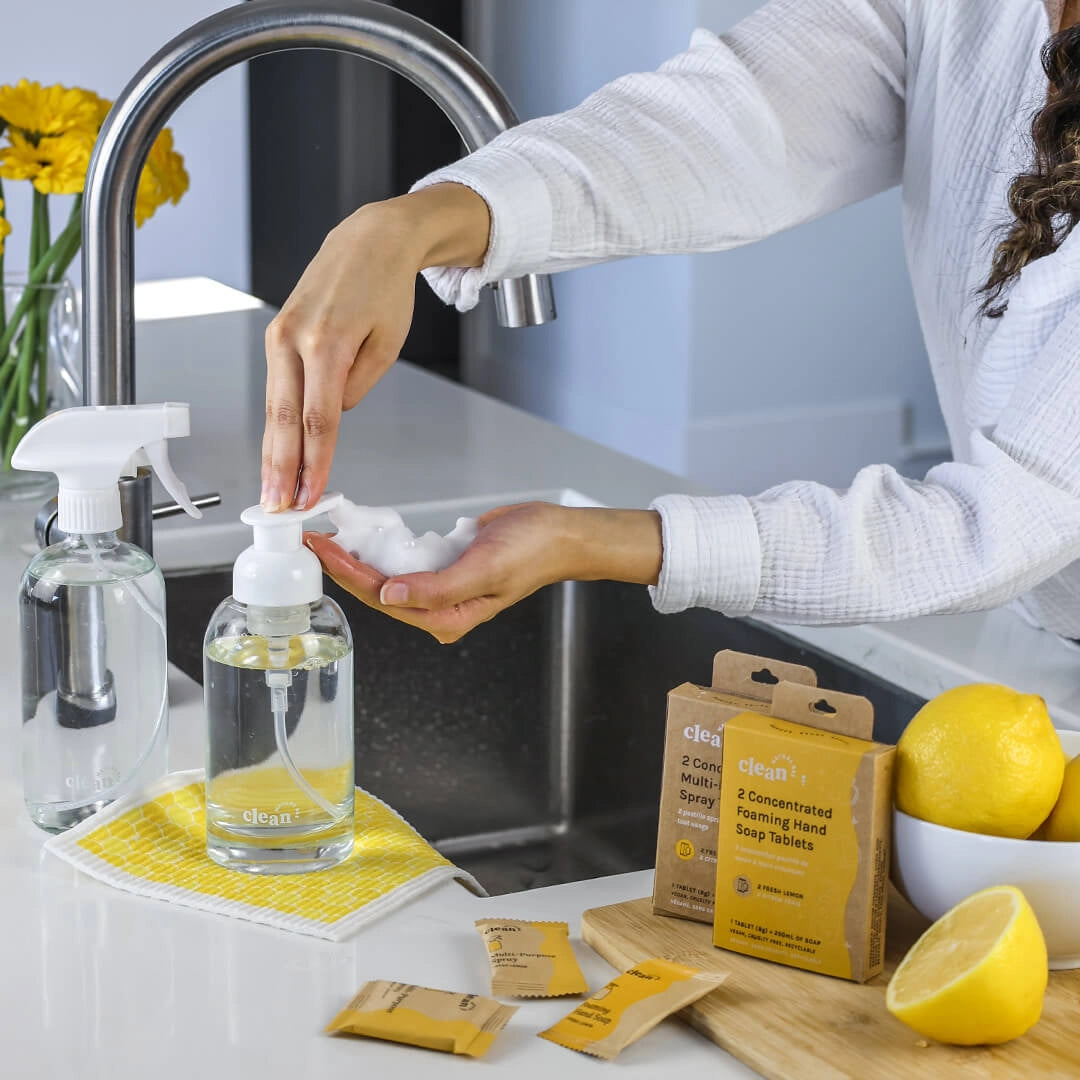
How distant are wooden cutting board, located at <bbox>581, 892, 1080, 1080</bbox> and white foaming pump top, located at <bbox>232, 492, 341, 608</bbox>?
196mm

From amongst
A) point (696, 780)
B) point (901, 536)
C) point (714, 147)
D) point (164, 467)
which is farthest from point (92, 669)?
point (714, 147)

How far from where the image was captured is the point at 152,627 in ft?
2.59

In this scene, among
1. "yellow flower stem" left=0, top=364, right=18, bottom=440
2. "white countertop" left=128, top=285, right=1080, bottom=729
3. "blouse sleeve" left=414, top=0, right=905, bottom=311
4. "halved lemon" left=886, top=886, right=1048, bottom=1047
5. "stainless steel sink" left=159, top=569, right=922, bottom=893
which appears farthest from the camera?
"yellow flower stem" left=0, top=364, right=18, bottom=440

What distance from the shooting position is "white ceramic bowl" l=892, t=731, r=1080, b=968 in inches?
24.3

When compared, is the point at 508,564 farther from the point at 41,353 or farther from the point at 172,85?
the point at 41,353

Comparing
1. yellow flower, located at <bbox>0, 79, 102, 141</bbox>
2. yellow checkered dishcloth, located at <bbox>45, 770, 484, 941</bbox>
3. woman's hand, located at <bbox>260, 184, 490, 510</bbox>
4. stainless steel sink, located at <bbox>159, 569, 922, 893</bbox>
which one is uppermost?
yellow flower, located at <bbox>0, 79, 102, 141</bbox>

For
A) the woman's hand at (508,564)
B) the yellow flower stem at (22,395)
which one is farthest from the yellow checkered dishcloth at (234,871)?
the yellow flower stem at (22,395)

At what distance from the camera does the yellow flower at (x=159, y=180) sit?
130 centimetres

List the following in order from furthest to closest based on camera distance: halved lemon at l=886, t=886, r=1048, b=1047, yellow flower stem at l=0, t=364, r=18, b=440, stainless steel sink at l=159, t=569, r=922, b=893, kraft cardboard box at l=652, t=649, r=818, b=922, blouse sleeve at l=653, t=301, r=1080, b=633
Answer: yellow flower stem at l=0, t=364, r=18, b=440
stainless steel sink at l=159, t=569, r=922, b=893
blouse sleeve at l=653, t=301, r=1080, b=633
kraft cardboard box at l=652, t=649, r=818, b=922
halved lemon at l=886, t=886, r=1048, b=1047

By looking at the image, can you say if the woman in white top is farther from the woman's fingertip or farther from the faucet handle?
the faucet handle

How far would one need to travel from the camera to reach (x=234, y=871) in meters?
0.72

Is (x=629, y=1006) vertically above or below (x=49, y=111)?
below

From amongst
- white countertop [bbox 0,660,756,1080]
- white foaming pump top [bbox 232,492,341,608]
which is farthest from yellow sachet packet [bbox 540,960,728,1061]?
white foaming pump top [bbox 232,492,341,608]

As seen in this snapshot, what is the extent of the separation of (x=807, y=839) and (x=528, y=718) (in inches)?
26.7
